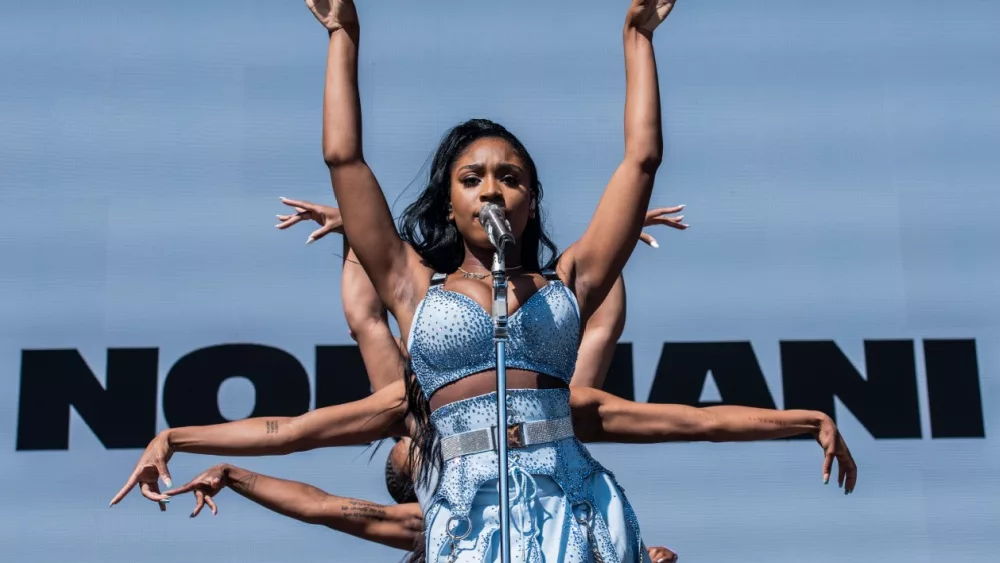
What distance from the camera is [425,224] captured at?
2.62m

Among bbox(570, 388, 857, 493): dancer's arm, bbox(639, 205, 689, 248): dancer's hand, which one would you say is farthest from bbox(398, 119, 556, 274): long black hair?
bbox(639, 205, 689, 248): dancer's hand

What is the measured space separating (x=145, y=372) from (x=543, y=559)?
2.24 metres

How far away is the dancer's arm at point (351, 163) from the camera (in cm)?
225

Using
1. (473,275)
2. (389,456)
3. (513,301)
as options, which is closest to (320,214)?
(389,456)

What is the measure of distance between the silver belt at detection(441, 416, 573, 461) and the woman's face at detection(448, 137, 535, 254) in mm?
338

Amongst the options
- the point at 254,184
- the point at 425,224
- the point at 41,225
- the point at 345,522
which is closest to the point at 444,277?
the point at 425,224

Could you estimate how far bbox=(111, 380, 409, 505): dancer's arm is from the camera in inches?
94.3

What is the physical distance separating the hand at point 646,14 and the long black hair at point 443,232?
0.31 m

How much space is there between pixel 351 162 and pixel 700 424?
91 cm

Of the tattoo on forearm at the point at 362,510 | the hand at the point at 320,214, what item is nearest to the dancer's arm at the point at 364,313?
the hand at the point at 320,214

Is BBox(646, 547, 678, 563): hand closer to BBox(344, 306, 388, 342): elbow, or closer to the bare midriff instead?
BBox(344, 306, 388, 342): elbow

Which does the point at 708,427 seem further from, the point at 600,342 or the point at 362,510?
the point at 362,510

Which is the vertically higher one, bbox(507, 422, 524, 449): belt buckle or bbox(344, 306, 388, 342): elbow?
bbox(344, 306, 388, 342): elbow

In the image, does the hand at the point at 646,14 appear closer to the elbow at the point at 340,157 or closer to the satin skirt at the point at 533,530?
the elbow at the point at 340,157
